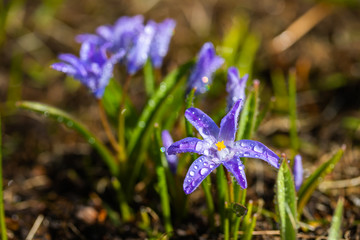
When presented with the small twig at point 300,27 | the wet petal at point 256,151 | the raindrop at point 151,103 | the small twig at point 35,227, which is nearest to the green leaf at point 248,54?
the small twig at point 300,27

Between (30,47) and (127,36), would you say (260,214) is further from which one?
(30,47)

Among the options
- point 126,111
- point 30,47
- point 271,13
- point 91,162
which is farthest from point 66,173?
point 271,13

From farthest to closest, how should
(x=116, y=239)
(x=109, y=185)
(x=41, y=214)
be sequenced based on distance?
(x=109, y=185), (x=41, y=214), (x=116, y=239)

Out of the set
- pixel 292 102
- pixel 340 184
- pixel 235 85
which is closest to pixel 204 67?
pixel 235 85

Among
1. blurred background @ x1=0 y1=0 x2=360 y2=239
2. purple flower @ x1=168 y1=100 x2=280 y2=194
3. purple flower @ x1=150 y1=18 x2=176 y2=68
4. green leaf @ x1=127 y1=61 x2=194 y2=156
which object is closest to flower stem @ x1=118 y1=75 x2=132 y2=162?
green leaf @ x1=127 y1=61 x2=194 y2=156

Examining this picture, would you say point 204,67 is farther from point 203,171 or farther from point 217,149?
point 203,171

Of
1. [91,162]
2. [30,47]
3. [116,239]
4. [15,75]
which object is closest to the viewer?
[116,239]
